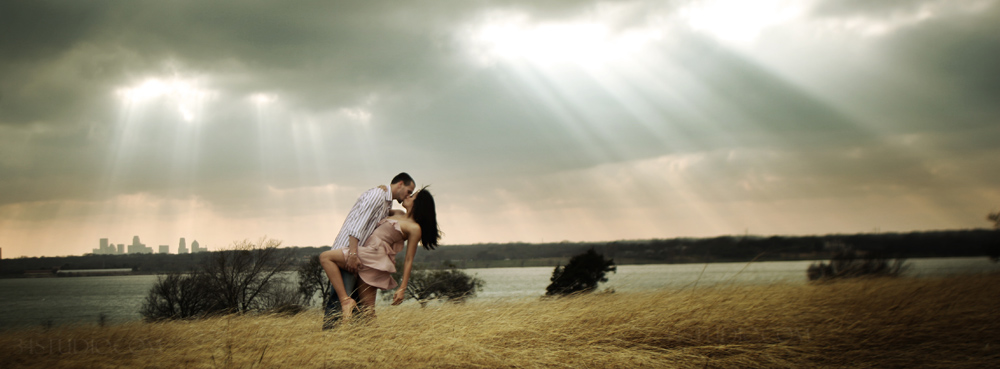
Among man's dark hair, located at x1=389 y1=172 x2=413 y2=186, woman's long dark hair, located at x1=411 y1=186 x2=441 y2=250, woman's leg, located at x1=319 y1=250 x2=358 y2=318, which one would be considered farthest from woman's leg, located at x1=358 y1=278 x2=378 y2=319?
man's dark hair, located at x1=389 y1=172 x2=413 y2=186

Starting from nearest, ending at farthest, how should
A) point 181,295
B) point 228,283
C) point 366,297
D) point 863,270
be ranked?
1. point 366,297
2. point 863,270
3. point 228,283
4. point 181,295

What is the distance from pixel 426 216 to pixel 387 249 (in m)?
0.48

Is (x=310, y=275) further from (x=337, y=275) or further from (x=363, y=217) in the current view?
(x=363, y=217)

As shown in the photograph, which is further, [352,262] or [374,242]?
[374,242]

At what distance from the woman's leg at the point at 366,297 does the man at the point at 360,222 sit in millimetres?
58

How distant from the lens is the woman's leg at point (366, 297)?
4852 millimetres

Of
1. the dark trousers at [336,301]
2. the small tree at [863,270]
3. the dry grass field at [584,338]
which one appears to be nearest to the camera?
the dry grass field at [584,338]

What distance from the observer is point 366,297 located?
16.3 feet

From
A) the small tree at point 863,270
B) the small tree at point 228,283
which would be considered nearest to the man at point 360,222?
the small tree at point 863,270

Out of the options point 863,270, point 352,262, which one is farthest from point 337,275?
point 863,270

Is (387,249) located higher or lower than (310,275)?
higher

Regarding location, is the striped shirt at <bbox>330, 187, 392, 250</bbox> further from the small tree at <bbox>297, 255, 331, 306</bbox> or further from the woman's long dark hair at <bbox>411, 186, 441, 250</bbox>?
the small tree at <bbox>297, 255, 331, 306</bbox>

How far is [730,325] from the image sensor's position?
561 cm

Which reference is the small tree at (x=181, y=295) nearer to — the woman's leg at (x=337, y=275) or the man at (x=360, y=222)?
the man at (x=360, y=222)
